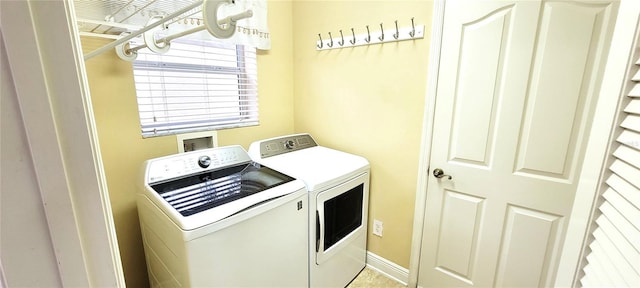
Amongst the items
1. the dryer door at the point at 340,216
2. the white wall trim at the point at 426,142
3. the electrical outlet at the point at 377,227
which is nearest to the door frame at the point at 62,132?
the dryer door at the point at 340,216

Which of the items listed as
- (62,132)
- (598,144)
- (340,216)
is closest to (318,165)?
(340,216)

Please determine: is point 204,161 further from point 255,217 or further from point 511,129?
point 511,129

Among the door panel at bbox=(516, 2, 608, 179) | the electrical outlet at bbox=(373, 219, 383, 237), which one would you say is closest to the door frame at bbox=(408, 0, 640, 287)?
the door panel at bbox=(516, 2, 608, 179)

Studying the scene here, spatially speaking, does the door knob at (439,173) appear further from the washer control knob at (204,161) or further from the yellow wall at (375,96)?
the washer control knob at (204,161)

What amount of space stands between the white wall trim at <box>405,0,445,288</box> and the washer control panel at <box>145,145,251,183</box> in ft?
3.86

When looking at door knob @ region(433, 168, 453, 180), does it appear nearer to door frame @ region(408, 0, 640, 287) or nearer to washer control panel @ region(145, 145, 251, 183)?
door frame @ region(408, 0, 640, 287)

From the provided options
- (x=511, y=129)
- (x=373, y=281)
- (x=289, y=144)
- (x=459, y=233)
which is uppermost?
(x=511, y=129)

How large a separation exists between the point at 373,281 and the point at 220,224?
1441 millimetres

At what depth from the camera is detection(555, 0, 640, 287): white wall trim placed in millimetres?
597

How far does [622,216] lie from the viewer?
1.93 ft

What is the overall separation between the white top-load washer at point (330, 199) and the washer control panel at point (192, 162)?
0.54 feet

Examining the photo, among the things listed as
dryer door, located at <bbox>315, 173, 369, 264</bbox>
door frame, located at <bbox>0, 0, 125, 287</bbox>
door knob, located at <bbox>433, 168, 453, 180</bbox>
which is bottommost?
dryer door, located at <bbox>315, 173, 369, 264</bbox>

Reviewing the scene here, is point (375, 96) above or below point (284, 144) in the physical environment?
above

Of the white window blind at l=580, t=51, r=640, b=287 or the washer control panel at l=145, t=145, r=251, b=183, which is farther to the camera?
the washer control panel at l=145, t=145, r=251, b=183
